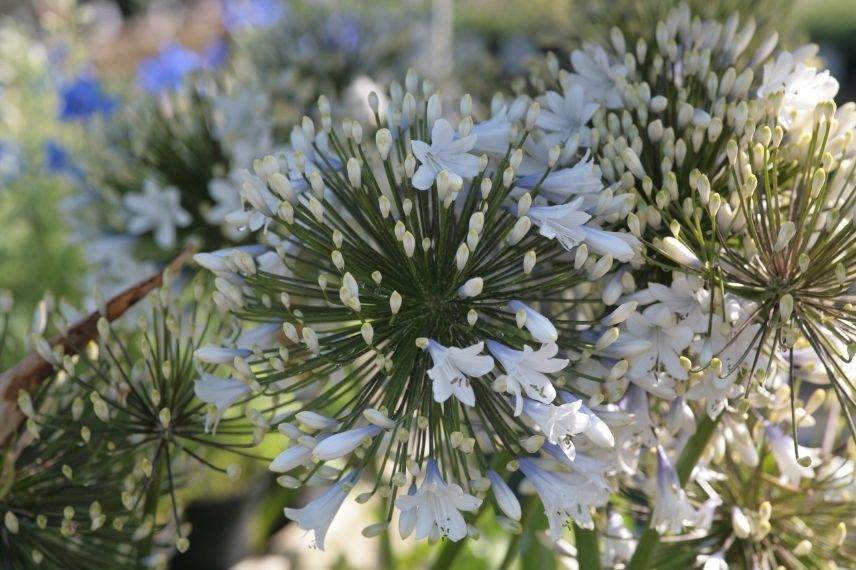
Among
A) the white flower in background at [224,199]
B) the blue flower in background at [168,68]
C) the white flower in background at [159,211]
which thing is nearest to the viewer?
the white flower in background at [224,199]

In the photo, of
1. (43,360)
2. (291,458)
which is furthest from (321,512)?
(43,360)

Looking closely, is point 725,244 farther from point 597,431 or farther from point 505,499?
point 505,499

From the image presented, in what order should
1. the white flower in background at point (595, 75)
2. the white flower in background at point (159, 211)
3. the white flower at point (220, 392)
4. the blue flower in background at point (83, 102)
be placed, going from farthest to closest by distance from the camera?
the blue flower in background at point (83, 102), the white flower in background at point (159, 211), the white flower in background at point (595, 75), the white flower at point (220, 392)

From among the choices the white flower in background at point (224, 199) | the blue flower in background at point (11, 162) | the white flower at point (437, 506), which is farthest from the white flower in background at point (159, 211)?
the blue flower in background at point (11, 162)

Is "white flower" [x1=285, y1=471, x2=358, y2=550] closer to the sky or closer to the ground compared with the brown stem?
closer to the ground

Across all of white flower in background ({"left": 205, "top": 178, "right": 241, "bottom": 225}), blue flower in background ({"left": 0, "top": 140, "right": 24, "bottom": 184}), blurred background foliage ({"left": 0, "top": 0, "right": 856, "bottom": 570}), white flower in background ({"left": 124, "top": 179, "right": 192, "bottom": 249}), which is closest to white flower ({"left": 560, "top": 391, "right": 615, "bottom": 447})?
blurred background foliage ({"left": 0, "top": 0, "right": 856, "bottom": 570})

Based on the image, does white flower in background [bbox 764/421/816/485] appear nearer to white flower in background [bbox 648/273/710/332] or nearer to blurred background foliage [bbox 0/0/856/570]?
white flower in background [bbox 648/273/710/332]

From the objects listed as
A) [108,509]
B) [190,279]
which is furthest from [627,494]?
[190,279]

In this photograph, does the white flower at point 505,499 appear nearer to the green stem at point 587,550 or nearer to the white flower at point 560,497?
the white flower at point 560,497
